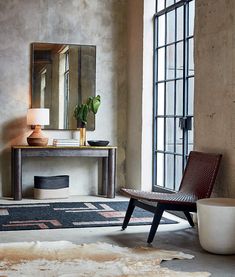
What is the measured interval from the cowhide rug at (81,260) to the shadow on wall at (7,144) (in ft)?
10.4

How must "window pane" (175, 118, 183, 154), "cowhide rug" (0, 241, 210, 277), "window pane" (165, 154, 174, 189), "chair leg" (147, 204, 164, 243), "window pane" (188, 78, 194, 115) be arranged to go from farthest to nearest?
"window pane" (165, 154, 174, 189), "window pane" (175, 118, 183, 154), "window pane" (188, 78, 194, 115), "chair leg" (147, 204, 164, 243), "cowhide rug" (0, 241, 210, 277)

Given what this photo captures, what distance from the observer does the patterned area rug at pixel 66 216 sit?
5.61m

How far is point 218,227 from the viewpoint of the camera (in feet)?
14.5

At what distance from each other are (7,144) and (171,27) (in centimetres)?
275

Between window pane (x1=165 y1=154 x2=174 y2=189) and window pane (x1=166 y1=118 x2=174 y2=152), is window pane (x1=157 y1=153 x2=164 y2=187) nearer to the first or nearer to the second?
window pane (x1=165 y1=154 x2=174 y2=189)

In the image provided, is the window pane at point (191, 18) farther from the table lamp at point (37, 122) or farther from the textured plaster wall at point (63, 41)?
the table lamp at point (37, 122)

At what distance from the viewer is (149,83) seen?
24.9ft

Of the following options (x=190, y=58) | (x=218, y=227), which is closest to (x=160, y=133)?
(x=190, y=58)

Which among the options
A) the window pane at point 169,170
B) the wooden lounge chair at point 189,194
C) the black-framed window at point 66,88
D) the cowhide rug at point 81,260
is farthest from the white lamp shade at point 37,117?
the cowhide rug at point 81,260

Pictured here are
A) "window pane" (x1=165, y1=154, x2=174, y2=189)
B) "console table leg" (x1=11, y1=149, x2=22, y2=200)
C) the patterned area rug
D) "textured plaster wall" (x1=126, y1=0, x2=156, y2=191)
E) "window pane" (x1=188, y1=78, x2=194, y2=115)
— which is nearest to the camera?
the patterned area rug

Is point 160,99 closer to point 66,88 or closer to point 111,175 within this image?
point 111,175

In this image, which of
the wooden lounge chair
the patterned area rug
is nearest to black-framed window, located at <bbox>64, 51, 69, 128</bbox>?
the patterned area rug

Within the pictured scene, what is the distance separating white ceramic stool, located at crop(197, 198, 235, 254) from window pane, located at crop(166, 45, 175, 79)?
2.90m

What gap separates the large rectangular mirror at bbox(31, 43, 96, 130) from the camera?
25.6ft
